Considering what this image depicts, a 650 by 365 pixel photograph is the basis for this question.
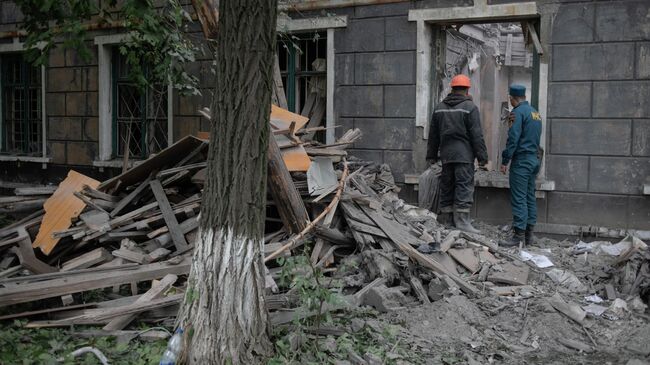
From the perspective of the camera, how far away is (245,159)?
4781 millimetres

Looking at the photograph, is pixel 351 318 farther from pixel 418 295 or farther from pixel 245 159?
pixel 245 159

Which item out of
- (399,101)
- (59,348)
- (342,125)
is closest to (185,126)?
(342,125)

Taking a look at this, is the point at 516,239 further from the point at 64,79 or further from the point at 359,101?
the point at 64,79

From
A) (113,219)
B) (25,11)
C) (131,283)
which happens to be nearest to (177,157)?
(113,219)

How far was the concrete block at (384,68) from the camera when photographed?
1014 cm

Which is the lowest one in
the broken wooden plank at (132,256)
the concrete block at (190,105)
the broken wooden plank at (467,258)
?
the broken wooden plank at (467,258)

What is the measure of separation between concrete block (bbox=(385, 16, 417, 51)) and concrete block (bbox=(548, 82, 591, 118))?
2184 millimetres

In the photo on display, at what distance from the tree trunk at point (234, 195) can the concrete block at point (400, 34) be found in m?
5.63

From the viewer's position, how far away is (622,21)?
344 inches

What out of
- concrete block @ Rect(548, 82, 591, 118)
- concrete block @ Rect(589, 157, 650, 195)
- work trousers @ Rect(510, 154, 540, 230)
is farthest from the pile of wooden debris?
concrete block @ Rect(548, 82, 591, 118)

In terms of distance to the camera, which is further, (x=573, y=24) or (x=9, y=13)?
(x=9, y=13)

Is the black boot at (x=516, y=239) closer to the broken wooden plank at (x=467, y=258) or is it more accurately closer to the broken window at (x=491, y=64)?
the broken wooden plank at (x=467, y=258)

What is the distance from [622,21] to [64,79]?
1046 centimetres

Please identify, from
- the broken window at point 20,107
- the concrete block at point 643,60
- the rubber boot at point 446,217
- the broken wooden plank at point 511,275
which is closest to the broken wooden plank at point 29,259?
the broken wooden plank at point 511,275
